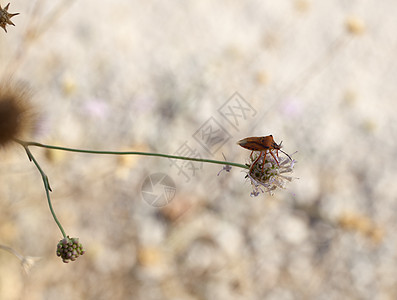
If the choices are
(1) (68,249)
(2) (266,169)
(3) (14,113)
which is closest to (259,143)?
(2) (266,169)

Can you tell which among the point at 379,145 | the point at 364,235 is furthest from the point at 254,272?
the point at 379,145

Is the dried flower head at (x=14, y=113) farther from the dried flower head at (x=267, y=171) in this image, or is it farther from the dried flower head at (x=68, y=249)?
the dried flower head at (x=267, y=171)

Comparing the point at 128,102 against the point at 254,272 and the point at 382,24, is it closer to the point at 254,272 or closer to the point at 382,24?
the point at 254,272

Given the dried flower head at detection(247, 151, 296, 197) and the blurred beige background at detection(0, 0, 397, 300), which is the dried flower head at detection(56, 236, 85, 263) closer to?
the dried flower head at detection(247, 151, 296, 197)

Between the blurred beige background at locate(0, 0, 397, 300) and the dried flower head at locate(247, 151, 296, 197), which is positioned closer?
the dried flower head at locate(247, 151, 296, 197)

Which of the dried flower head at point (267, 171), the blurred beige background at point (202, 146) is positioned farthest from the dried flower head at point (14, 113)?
the dried flower head at point (267, 171)

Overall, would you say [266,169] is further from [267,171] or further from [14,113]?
[14,113]

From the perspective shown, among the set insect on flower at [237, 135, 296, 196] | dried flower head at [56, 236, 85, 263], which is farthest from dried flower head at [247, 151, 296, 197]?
dried flower head at [56, 236, 85, 263]
